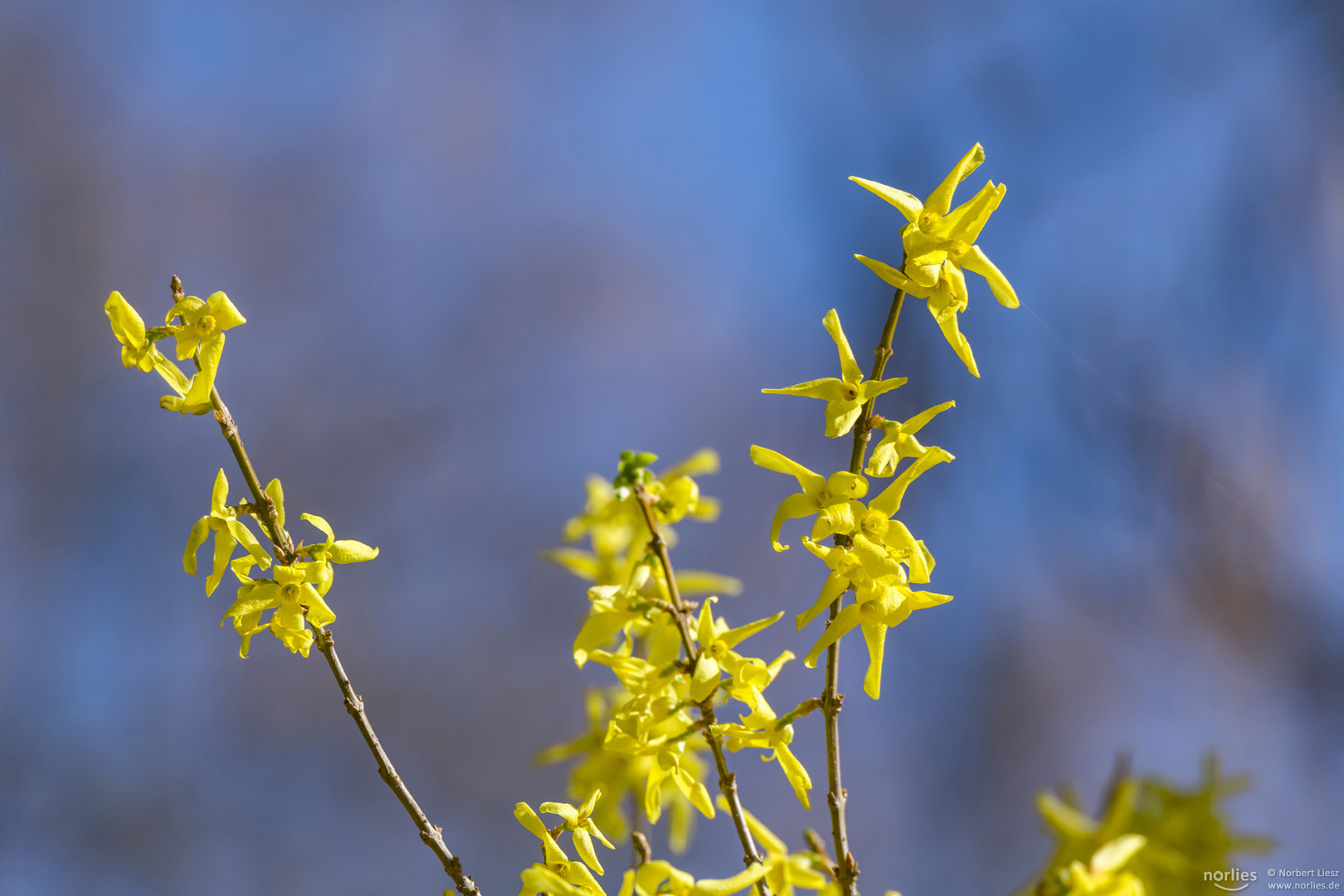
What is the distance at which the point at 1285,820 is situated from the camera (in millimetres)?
1275

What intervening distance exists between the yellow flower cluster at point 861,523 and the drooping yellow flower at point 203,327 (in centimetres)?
36

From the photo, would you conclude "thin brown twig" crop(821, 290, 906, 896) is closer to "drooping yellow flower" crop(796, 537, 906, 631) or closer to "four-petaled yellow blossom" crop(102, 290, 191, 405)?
"drooping yellow flower" crop(796, 537, 906, 631)

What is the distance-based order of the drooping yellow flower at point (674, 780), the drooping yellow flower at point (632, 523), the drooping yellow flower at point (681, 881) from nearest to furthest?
1. the drooping yellow flower at point (681, 881)
2. the drooping yellow flower at point (674, 780)
3. the drooping yellow flower at point (632, 523)

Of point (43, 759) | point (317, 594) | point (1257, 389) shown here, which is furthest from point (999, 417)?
point (43, 759)

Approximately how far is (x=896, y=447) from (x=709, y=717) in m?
0.23

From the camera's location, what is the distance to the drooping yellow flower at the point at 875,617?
0.54 m

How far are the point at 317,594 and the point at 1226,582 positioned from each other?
230cm

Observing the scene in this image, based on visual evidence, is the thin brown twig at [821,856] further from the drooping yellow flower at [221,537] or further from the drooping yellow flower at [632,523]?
the drooping yellow flower at [221,537]

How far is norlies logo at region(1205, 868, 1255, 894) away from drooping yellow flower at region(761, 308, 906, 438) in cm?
39

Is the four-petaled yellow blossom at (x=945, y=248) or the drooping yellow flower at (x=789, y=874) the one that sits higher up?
the four-petaled yellow blossom at (x=945, y=248)

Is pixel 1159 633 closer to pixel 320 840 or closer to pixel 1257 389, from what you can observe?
pixel 1257 389

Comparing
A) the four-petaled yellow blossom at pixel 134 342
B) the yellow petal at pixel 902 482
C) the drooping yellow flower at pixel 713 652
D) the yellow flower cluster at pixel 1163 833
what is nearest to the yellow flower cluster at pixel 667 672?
the drooping yellow flower at pixel 713 652

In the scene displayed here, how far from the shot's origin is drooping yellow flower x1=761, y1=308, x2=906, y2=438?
537 mm

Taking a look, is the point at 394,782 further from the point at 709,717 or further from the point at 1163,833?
the point at 1163,833
